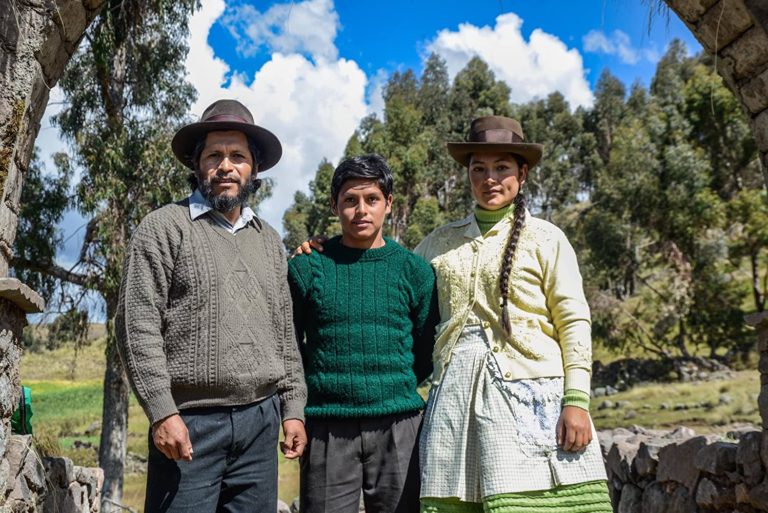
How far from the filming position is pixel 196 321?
244 centimetres

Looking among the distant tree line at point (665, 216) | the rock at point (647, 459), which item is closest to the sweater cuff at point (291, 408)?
the rock at point (647, 459)

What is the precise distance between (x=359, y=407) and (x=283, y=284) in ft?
1.85

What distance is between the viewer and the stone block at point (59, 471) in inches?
134

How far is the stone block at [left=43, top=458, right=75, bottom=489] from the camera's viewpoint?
3.41 metres

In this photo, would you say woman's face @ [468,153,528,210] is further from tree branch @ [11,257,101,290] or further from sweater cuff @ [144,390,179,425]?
tree branch @ [11,257,101,290]

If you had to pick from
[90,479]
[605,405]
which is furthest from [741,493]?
[605,405]

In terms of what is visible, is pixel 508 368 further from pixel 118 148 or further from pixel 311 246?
pixel 118 148

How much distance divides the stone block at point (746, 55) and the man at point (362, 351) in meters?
1.89

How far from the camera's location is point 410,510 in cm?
265

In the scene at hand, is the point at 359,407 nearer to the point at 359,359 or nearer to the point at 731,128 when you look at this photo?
the point at 359,359

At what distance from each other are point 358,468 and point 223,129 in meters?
1.40

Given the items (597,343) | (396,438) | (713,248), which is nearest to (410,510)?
(396,438)

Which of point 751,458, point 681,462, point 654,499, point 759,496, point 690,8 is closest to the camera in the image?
point 690,8

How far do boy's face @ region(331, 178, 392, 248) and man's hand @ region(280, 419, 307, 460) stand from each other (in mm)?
772
